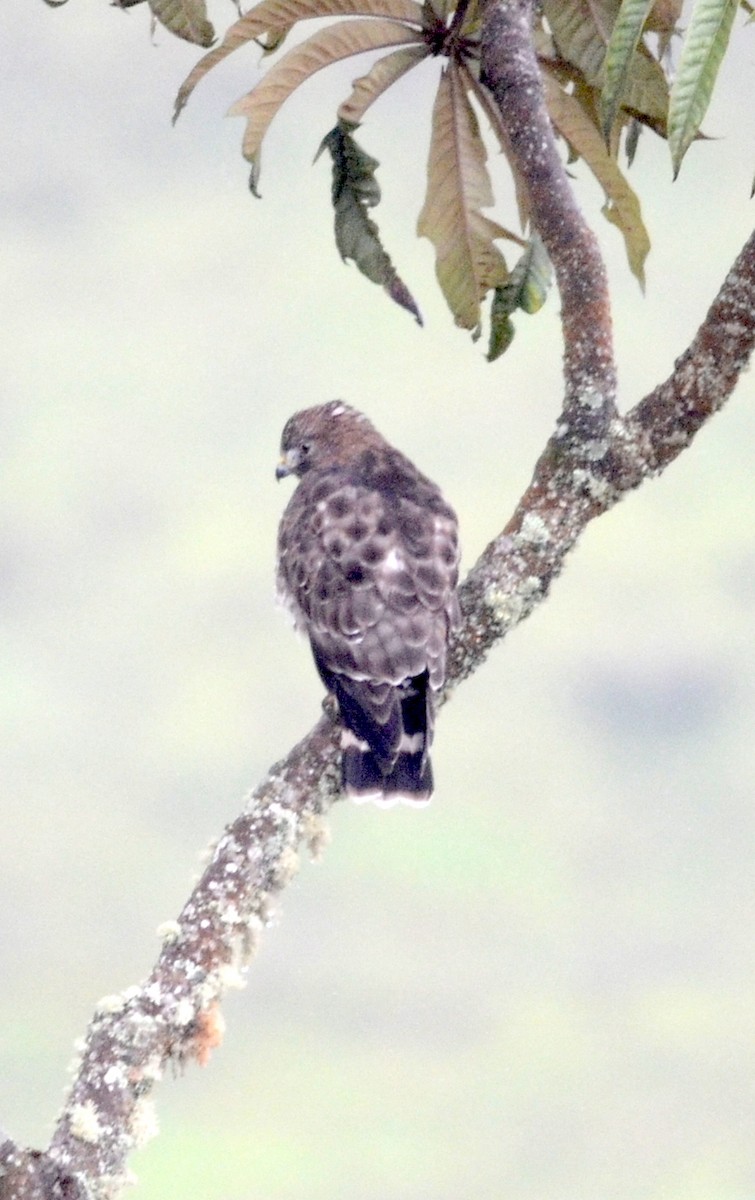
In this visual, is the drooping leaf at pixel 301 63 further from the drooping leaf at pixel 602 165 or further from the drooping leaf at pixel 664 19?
the drooping leaf at pixel 664 19

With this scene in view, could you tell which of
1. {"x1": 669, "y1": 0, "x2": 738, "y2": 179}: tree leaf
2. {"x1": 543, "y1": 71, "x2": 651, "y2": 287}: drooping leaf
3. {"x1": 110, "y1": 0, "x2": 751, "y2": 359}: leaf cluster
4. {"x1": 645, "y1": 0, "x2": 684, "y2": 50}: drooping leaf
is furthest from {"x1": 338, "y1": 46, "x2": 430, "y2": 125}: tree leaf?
{"x1": 669, "y1": 0, "x2": 738, "y2": 179}: tree leaf

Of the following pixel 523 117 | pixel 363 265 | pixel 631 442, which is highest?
pixel 523 117

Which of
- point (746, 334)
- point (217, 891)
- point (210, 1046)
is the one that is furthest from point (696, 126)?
point (210, 1046)

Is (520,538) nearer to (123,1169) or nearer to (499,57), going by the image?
(499,57)

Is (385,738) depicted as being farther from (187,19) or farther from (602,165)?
(187,19)

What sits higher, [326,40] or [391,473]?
[326,40]

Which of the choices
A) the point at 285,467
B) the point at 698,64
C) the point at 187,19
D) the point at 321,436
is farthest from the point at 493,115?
the point at 698,64
